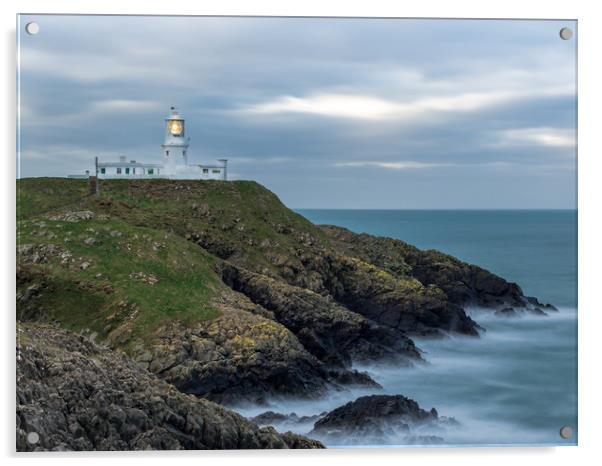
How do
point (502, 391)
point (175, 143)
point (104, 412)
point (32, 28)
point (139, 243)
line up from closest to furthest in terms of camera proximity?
point (104, 412) < point (32, 28) < point (502, 391) < point (175, 143) < point (139, 243)

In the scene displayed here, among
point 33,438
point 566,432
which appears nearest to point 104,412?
point 33,438

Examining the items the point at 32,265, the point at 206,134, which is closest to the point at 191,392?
the point at 32,265

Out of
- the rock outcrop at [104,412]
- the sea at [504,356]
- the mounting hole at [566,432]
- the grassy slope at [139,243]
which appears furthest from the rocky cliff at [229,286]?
the mounting hole at [566,432]

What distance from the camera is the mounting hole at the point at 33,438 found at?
33.5 ft

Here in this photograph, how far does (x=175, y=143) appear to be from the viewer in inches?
479

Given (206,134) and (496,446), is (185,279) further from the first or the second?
(496,446)

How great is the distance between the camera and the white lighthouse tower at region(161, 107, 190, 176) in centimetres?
1176

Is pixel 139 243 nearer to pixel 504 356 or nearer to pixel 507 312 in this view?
pixel 504 356

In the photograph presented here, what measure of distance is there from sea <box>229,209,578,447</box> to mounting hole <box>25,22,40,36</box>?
15.9 ft

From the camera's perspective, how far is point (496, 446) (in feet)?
36.0

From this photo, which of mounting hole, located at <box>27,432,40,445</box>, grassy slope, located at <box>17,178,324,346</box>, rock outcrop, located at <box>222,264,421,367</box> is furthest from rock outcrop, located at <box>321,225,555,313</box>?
mounting hole, located at <box>27,432,40,445</box>

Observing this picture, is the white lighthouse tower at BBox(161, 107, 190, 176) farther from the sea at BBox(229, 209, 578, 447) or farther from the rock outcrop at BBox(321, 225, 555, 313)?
the rock outcrop at BBox(321, 225, 555, 313)

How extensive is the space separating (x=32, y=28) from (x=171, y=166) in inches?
126

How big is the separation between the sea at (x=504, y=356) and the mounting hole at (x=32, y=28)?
4855mm
